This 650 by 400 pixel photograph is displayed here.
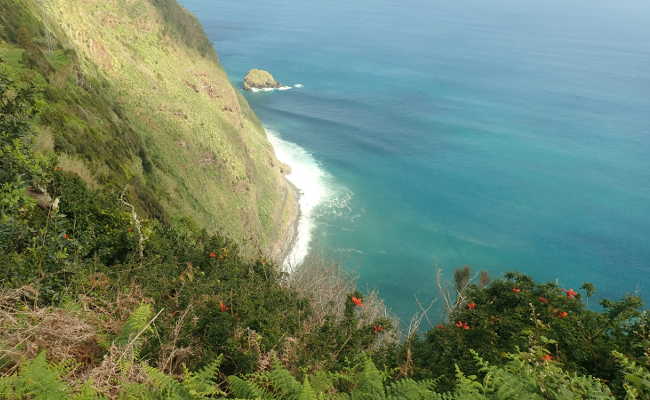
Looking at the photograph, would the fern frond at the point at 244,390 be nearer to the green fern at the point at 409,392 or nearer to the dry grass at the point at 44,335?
the green fern at the point at 409,392

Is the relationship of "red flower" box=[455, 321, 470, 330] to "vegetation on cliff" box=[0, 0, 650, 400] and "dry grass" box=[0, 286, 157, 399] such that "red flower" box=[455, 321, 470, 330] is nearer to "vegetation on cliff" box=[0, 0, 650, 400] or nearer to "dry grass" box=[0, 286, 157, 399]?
"vegetation on cliff" box=[0, 0, 650, 400]

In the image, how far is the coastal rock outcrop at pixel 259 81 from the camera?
93.8m

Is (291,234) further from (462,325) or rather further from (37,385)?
(37,385)

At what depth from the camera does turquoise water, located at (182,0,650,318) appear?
4969 centimetres

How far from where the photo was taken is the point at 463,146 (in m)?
75.6

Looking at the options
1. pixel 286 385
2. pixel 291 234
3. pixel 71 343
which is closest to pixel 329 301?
pixel 286 385

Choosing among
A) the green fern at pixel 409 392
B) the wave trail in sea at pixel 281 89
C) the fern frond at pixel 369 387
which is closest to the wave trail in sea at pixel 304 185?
the wave trail in sea at pixel 281 89

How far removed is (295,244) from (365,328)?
38492mm

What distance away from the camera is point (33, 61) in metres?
17.7

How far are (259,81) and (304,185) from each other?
43.9 meters

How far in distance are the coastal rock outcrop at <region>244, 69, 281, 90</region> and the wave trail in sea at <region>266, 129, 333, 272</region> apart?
74.4 feet

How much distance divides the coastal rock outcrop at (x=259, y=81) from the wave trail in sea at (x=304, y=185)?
74.4 ft

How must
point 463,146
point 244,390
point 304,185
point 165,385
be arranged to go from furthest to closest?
1. point 463,146
2. point 304,185
3. point 244,390
4. point 165,385

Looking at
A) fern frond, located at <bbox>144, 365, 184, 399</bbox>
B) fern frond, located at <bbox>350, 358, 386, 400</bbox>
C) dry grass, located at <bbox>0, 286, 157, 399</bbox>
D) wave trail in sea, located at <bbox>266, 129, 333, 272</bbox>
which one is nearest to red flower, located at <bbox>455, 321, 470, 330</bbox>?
fern frond, located at <bbox>350, 358, 386, 400</bbox>
